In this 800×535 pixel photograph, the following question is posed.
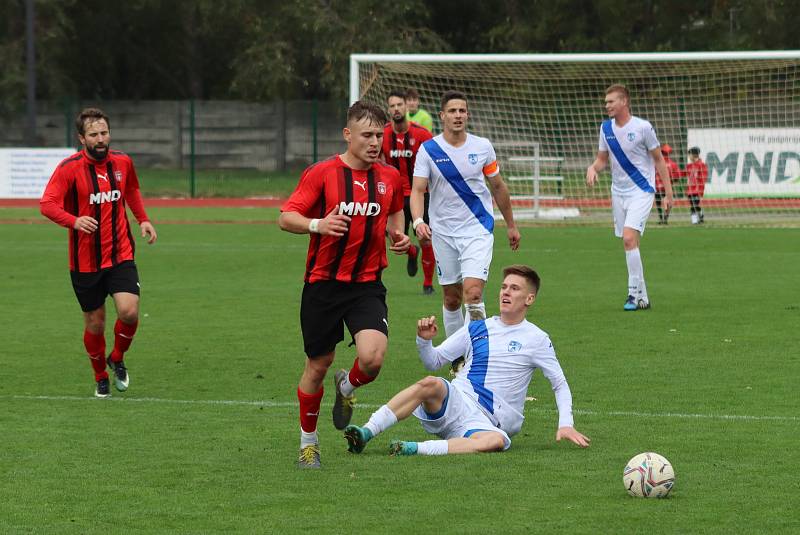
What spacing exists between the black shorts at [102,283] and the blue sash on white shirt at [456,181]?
263 centimetres

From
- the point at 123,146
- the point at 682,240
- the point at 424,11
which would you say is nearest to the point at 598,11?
the point at 424,11

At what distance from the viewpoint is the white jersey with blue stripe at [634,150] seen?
45.5 feet

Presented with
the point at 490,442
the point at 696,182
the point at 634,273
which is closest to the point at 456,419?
the point at 490,442

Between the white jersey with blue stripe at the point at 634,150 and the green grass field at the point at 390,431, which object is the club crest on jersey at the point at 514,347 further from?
the white jersey with blue stripe at the point at 634,150

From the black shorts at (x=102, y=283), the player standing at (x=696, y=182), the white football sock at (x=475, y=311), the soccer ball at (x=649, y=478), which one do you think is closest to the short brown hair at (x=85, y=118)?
the black shorts at (x=102, y=283)

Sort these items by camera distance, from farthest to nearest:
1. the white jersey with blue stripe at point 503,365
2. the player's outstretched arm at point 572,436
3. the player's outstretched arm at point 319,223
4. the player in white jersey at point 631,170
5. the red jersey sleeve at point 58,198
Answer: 1. the player in white jersey at point 631,170
2. the red jersey sleeve at point 58,198
3. the white jersey with blue stripe at point 503,365
4. the player's outstretched arm at point 572,436
5. the player's outstretched arm at point 319,223

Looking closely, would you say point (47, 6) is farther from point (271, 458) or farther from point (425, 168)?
point (271, 458)

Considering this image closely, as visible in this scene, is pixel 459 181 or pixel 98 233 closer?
pixel 98 233

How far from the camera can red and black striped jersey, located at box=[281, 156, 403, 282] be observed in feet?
23.6

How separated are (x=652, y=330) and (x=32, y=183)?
2266 centimetres

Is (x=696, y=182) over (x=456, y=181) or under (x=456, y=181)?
under

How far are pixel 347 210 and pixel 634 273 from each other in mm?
7098

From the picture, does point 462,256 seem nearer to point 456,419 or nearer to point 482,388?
point 482,388

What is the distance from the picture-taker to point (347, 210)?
23.6 ft
